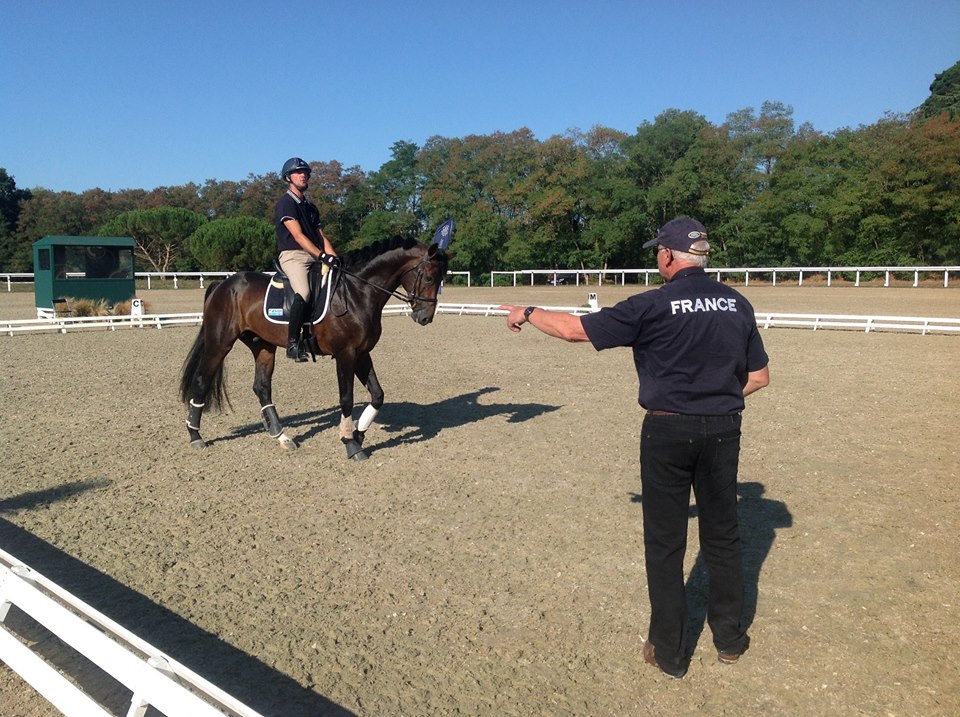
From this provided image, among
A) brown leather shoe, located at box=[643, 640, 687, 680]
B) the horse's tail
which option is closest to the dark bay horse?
the horse's tail

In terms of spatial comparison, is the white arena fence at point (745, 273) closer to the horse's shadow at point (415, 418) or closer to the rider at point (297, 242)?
the horse's shadow at point (415, 418)

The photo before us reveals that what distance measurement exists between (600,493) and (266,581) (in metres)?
3.13

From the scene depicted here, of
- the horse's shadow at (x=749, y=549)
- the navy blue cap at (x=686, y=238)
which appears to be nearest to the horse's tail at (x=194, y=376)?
the horse's shadow at (x=749, y=549)

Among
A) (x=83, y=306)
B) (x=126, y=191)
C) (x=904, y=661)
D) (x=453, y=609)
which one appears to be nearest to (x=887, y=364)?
(x=904, y=661)

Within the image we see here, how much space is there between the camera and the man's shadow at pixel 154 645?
342 centimetres

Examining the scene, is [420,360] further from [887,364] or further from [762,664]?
[762,664]

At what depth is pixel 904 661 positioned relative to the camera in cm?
373

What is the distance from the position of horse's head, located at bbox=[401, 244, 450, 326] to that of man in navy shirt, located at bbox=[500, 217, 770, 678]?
408 centimetres

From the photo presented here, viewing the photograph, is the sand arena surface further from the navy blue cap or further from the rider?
the navy blue cap

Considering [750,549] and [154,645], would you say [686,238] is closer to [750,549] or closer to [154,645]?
[750,549]

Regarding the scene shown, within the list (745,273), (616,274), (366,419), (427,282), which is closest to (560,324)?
(427,282)

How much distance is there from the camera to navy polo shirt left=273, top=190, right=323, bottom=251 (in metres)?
7.79

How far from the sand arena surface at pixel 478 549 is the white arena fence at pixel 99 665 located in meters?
0.39

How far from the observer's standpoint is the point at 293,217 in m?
7.78
